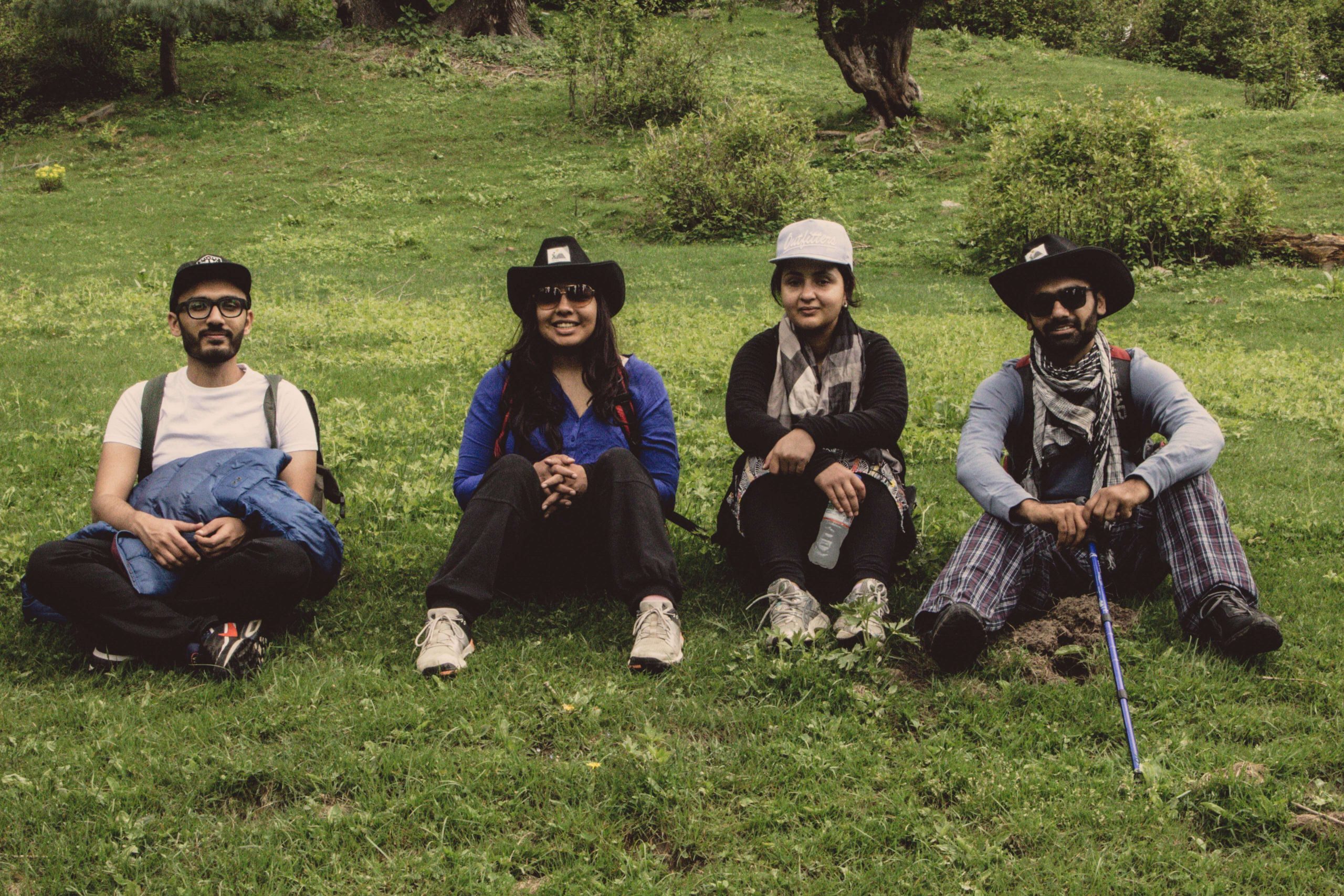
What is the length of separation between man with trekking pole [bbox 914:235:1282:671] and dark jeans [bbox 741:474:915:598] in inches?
12.6

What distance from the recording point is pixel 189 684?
4.21 m

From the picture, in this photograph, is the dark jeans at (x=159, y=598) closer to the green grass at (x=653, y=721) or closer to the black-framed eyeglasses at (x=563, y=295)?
the green grass at (x=653, y=721)

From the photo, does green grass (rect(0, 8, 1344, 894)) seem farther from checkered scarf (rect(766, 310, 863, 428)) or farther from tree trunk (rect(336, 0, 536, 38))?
tree trunk (rect(336, 0, 536, 38))

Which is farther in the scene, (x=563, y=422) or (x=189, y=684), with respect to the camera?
(x=563, y=422)

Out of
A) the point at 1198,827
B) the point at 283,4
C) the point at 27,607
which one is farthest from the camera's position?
A: the point at 283,4

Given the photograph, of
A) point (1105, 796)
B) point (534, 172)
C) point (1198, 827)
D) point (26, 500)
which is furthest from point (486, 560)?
point (534, 172)

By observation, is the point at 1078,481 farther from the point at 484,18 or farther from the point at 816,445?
the point at 484,18

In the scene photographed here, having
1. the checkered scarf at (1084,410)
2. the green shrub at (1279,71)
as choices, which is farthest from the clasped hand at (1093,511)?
the green shrub at (1279,71)

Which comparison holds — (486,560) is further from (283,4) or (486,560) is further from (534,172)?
(283,4)

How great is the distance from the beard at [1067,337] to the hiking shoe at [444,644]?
2789 millimetres

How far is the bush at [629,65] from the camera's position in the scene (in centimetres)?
→ 2739

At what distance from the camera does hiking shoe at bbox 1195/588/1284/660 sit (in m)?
4.01

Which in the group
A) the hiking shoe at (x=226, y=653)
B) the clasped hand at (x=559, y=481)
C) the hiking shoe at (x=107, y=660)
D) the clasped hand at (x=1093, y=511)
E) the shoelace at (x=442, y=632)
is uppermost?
the clasped hand at (x=1093, y=511)

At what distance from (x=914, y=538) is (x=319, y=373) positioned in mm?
6821
